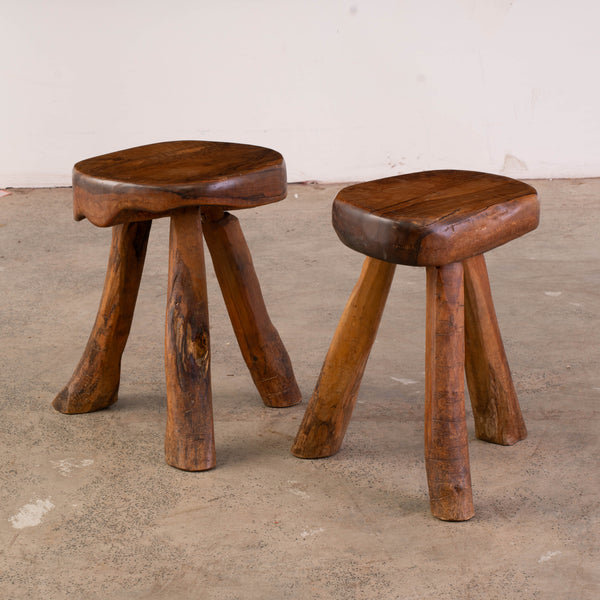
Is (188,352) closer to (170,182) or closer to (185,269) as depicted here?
(185,269)

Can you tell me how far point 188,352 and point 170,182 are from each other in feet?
1.10

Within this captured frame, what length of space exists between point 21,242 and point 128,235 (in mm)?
1523

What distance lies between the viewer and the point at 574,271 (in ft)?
9.46

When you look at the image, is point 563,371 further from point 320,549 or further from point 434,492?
point 320,549

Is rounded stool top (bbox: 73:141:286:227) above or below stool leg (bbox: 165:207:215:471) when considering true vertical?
above

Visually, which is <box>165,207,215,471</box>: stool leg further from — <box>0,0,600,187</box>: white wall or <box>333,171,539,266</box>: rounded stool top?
<box>0,0,600,187</box>: white wall

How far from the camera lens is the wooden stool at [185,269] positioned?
1675mm

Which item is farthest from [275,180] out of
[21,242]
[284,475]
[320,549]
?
[21,242]

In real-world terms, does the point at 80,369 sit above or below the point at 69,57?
below

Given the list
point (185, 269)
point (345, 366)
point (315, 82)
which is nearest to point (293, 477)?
point (345, 366)

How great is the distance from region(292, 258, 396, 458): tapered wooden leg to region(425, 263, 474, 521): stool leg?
0.14m

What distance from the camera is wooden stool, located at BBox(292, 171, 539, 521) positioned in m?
1.52

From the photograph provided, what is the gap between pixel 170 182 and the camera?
165cm

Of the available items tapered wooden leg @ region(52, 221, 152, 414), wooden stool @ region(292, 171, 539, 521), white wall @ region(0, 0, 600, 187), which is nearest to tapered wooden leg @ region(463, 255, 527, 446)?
wooden stool @ region(292, 171, 539, 521)
